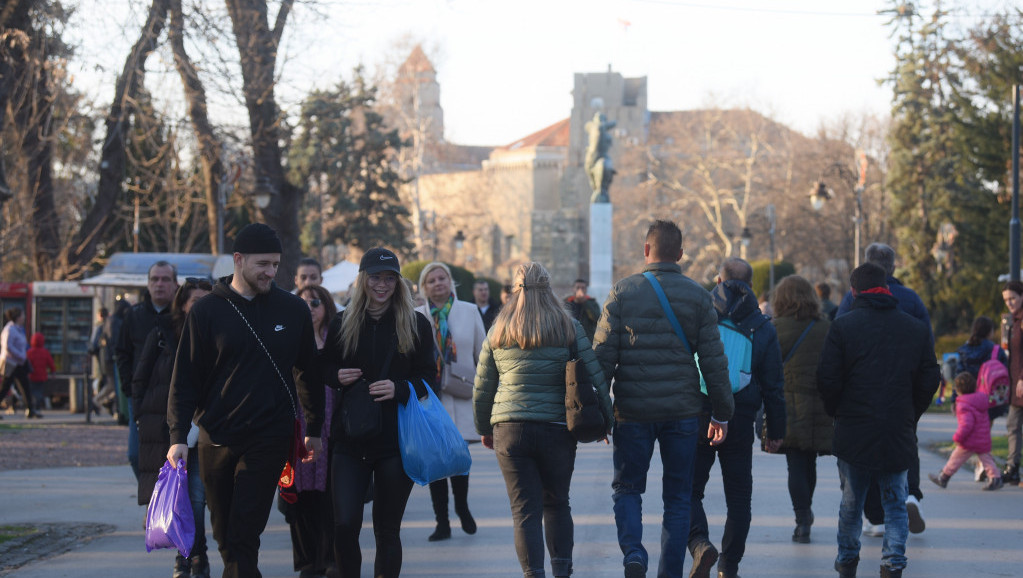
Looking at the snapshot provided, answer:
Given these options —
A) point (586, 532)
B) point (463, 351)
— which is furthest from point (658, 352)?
point (586, 532)

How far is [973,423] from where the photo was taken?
1120 centimetres

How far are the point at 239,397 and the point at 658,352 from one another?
2262mm

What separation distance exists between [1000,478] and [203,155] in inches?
513

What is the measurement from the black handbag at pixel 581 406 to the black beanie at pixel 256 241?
1.64 meters

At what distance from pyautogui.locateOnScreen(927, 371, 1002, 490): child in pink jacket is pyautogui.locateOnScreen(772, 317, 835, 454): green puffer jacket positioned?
3.13 metres

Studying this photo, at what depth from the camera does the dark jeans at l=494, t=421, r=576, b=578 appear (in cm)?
649

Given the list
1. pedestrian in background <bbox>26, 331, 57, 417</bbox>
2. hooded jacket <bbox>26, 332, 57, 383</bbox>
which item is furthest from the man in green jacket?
hooded jacket <bbox>26, 332, 57, 383</bbox>

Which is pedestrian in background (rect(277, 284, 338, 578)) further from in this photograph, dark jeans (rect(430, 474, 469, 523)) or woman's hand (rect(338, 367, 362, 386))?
woman's hand (rect(338, 367, 362, 386))

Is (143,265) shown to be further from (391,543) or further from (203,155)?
(391,543)

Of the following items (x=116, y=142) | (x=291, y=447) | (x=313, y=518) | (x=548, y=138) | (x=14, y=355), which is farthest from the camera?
(x=548, y=138)

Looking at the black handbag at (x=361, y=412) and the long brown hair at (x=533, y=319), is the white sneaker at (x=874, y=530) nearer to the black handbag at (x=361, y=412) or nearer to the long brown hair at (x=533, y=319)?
the long brown hair at (x=533, y=319)

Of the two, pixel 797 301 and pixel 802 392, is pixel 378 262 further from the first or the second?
pixel 802 392

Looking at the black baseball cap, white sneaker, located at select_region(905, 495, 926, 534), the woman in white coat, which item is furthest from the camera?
the woman in white coat

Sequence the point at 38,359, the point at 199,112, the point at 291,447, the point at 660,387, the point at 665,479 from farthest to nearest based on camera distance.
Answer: the point at 38,359 < the point at 199,112 < the point at 665,479 < the point at 660,387 < the point at 291,447
